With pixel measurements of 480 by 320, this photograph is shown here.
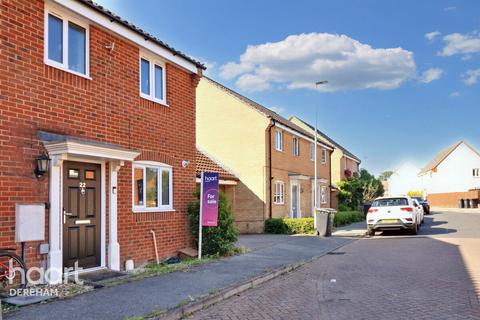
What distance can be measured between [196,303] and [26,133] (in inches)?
154

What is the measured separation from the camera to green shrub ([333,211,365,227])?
2542 centimetres

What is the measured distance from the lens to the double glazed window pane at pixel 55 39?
849 centimetres

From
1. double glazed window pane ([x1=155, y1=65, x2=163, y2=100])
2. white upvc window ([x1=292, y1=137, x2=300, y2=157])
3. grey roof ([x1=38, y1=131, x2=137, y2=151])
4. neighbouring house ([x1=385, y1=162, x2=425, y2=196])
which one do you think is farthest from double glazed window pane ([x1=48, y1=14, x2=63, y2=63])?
neighbouring house ([x1=385, y1=162, x2=425, y2=196])

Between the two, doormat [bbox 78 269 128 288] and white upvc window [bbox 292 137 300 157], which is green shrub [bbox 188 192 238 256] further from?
white upvc window [bbox 292 137 300 157]

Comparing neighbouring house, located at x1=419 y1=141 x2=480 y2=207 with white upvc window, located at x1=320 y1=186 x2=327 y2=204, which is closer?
white upvc window, located at x1=320 y1=186 x2=327 y2=204

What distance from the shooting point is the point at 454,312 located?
6648 millimetres

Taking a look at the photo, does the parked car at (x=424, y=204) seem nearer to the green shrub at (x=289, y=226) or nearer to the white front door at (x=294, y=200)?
the white front door at (x=294, y=200)

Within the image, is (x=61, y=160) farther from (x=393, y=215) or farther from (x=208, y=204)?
(x=393, y=215)

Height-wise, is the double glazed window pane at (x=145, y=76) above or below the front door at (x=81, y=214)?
above

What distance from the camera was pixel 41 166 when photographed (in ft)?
25.8

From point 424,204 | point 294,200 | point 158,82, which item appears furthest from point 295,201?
point 424,204

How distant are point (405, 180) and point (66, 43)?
8818 centimetres

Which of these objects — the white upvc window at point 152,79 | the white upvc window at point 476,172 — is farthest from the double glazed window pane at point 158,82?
the white upvc window at point 476,172

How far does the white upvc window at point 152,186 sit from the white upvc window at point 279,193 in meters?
10.9
